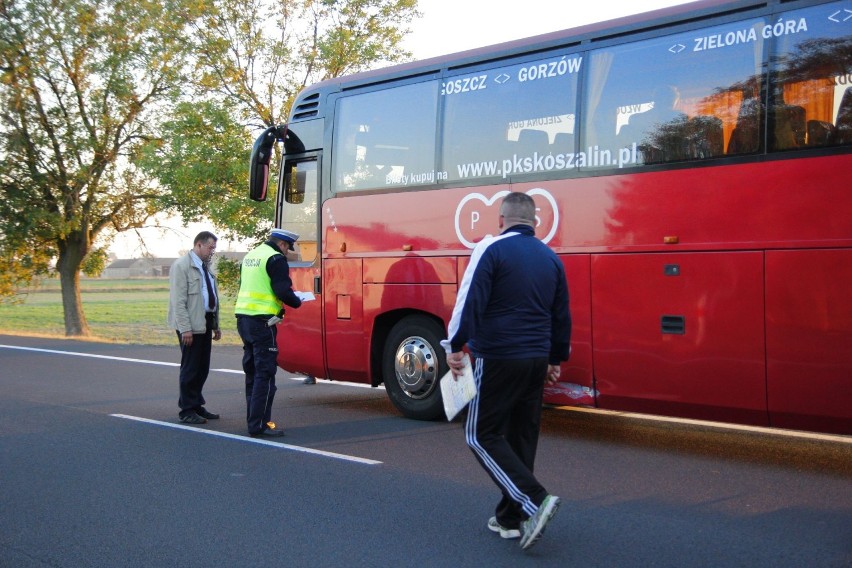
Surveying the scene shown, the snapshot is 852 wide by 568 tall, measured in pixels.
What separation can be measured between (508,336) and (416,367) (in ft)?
14.2

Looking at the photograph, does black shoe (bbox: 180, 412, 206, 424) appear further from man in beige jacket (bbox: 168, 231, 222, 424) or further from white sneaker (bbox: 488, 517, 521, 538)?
white sneaker (bbox: 488, 517, 521, 538)

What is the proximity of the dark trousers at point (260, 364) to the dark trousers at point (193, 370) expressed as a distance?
98 centimetres

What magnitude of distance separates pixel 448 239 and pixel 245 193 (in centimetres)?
1138

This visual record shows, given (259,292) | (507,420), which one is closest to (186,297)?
(259,292)

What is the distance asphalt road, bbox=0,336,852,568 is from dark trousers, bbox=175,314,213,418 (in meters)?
0.29

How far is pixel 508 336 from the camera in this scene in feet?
16.4

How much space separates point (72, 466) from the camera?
7.23 m

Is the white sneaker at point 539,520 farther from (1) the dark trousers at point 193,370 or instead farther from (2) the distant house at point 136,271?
(2) the distant house at point 136,271

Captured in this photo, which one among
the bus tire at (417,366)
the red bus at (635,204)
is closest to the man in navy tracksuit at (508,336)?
the red bus at (635,204)

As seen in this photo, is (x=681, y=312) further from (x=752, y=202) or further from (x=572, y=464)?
(x=572, y=464)

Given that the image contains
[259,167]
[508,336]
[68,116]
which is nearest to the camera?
[508,336]

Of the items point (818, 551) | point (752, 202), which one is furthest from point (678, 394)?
point (818, 551)

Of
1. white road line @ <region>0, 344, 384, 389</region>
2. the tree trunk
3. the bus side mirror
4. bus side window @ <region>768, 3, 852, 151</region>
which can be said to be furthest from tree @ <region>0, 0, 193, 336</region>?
bus side window @ <region>768, 3, 852, 151</region>

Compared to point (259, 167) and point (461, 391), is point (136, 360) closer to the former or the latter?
point (259, 167)
